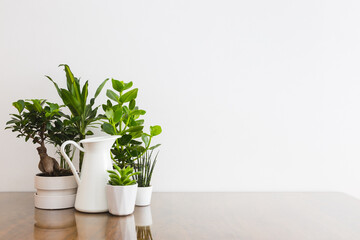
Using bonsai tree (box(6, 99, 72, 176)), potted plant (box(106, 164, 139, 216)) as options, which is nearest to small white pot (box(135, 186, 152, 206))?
potted plant (box(106, 164, 139, 216))

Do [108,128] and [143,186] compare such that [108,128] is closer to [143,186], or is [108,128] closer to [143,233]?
[143,186]

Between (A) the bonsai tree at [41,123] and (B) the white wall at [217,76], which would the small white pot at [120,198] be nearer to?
(A) the bonsai tree at [41,123]

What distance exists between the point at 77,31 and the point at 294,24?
782 mm

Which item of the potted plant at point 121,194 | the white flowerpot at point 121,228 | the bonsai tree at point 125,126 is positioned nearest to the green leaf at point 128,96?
the bonsai tree at point 125,126

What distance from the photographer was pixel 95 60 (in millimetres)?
1303

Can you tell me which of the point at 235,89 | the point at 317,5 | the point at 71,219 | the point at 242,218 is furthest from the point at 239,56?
the point at 71,219

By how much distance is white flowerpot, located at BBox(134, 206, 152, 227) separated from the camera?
89 centimetres

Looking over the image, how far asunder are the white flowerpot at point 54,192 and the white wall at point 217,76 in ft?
0.94

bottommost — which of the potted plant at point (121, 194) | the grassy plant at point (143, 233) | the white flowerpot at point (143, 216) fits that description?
the white flowerpot at point (143, 216)

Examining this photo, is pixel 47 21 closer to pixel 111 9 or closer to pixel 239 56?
pixel 111 9

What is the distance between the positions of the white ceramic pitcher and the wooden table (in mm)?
28

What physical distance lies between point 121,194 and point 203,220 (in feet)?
0.72

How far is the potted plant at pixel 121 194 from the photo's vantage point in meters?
0.95

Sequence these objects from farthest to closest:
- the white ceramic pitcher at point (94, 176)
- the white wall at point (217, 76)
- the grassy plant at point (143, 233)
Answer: the white wall at point (217, 76), the white ceramic pitcher at point (94, 176), the grassy plant at point (143, 233)
